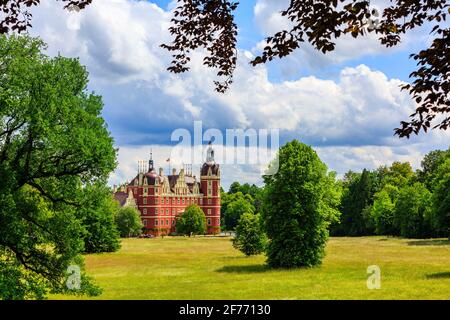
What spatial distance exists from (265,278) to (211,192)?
89292mm

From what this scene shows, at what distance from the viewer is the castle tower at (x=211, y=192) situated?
396ft

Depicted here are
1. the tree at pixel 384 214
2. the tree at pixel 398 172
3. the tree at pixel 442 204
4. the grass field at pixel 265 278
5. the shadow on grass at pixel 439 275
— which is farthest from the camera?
the tree at pixel 398 172

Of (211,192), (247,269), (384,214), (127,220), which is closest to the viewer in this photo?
(247,269)

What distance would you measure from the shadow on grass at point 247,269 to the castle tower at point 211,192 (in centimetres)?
7656

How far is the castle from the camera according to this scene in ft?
379

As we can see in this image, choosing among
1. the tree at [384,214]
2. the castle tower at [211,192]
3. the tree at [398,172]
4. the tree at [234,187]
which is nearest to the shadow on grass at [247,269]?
the tree at [384,214]

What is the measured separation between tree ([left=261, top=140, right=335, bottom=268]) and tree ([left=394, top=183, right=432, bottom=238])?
4338cm

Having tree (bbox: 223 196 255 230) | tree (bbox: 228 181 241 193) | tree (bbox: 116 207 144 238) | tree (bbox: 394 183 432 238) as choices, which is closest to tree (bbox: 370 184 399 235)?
tree (bbox: 394 183 432 238)

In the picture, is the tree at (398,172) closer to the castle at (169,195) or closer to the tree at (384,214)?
the tree at (384,214)

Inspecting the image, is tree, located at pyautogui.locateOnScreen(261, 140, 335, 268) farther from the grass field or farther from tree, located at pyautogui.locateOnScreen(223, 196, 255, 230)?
tree, located at pyautogui.locateOnScreen(223, 196, 255, 230)

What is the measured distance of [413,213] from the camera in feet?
264

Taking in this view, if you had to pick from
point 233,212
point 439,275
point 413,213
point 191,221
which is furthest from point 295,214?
point 233,212

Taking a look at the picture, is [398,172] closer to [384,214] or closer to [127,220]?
[384,214]

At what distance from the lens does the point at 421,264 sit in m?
41.4
